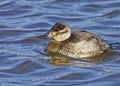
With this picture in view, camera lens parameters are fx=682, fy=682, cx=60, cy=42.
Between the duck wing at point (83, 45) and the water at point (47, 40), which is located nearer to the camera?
the water at point (47, 40)

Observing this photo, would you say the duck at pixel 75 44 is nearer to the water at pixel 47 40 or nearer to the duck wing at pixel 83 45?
the duck wing at pixel 83 45

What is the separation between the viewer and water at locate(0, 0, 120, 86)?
12375mm

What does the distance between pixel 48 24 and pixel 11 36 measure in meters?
1.37

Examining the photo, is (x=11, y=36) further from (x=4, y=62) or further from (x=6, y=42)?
(x=4, y=62)

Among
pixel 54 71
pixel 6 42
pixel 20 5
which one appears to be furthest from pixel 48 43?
pixel 20 5

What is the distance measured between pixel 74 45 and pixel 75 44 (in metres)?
0.04

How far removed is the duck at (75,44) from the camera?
14023 mm

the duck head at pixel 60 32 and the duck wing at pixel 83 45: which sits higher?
the duck head at pixel 60 32

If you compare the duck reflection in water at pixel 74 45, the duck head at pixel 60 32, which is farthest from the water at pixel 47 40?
the duck head at pixel 60 32

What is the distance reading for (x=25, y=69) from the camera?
13.1 metres

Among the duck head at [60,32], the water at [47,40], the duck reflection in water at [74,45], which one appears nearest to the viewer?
the water at [47,40]

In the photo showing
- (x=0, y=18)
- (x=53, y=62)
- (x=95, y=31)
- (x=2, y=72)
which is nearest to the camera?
(x=2, y=72)

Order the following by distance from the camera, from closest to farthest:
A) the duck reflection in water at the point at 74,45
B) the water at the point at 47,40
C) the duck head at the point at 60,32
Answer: the water at the point at 47,40 → the duck reflection in water at the point at 74,45 → the duck head at the point at 60,32

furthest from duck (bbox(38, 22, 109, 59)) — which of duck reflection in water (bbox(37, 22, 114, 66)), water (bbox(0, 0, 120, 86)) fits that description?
water (bbox(0, 0, 120, 86))
